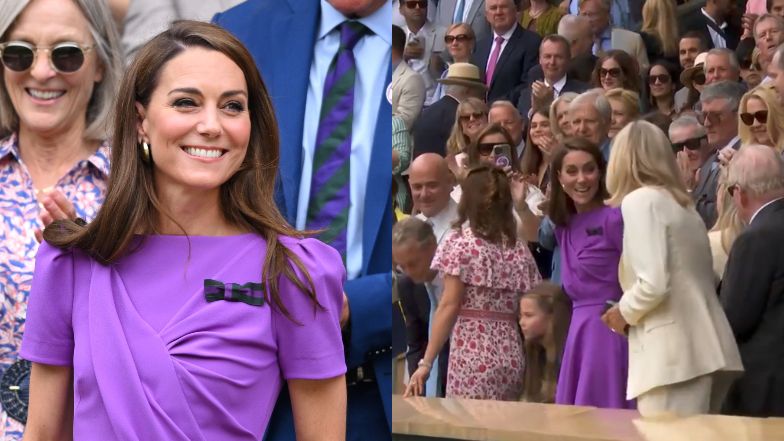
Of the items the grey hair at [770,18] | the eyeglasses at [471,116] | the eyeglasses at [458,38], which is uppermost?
the grey hair at [770,18]

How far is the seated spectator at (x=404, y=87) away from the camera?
309 cm

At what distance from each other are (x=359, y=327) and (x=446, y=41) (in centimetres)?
90

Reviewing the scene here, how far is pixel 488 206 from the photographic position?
3066mm

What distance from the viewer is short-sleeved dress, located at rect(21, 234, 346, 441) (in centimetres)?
193

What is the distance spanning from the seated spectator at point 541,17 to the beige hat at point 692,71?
0.37 meters

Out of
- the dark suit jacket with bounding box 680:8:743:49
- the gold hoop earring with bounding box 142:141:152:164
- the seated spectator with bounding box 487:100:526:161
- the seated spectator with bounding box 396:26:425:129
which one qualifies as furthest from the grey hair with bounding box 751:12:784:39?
the gold hoop earring with bounding box 142:141:152:164

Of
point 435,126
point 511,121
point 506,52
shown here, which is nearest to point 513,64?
point 506,52

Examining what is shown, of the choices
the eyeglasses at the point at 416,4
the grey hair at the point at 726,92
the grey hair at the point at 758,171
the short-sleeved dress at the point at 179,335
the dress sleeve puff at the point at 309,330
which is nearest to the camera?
the short-sleeved dress at the point at 179,335

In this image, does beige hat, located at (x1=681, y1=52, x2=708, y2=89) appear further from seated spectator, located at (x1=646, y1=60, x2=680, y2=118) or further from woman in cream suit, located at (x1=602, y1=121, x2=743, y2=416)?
woman in cream suit, located at (x1=602, y1=121, x2=743, y2=416)

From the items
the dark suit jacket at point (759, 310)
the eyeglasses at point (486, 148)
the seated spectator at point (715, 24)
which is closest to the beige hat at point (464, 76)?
the eyeglasses at point (486, 148)

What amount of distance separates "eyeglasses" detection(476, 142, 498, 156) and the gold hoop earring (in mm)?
1159

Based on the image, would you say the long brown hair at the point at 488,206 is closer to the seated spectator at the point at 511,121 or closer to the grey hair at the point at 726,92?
the seated spectator at the point at 511,121

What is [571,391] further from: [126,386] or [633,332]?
[126,386]

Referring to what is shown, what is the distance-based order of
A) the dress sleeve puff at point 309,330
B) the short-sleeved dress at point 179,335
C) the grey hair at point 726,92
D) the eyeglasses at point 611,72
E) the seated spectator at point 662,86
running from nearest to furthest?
the short-sleeved dress at point 179,335 → the dress sleeve puff at point 309,330 → the grey hair at point 726,92 → the seated spectator at point 662,86 → the eyeglasses at point 611,72
